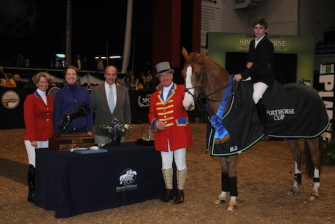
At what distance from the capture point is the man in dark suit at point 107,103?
18.0 feet

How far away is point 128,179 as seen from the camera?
4906mm

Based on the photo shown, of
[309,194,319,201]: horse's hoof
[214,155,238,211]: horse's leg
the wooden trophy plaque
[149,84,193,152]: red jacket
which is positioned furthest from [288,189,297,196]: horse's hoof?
the wooden trophy plaque

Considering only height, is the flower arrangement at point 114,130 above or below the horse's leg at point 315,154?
above

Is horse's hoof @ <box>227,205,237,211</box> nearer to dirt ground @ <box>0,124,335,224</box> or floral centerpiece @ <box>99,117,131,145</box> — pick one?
dirt ground @ <box>0,124,335,224</box>

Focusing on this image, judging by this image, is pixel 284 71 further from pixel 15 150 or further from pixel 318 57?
pixel 15 150

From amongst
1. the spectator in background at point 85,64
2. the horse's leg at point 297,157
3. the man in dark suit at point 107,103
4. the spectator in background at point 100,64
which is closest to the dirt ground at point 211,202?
the horse's leg at point 297,157

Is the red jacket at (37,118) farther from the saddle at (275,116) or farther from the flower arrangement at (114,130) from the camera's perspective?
the saddle at (275,116)

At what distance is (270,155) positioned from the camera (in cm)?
928

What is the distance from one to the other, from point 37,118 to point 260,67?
293 centimetres

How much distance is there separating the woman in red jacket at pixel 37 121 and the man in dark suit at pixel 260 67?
255cm

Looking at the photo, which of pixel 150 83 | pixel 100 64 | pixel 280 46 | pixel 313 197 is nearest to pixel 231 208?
pixel 313 197

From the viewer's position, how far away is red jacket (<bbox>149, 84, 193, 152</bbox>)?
4.84m

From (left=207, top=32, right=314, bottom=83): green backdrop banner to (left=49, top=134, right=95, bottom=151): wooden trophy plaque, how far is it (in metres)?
11.5

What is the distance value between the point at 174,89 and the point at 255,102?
106 cm
